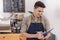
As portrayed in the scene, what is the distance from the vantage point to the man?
1802 millimetres

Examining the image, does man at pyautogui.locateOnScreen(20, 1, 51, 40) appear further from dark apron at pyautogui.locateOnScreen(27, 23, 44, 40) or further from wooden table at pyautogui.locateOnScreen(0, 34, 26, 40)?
wooden table at pyautogui.locateOnScreen(0, 34, 26, 40)

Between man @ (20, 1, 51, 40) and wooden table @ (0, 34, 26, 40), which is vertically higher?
man @ (20, 1, 51, 40)

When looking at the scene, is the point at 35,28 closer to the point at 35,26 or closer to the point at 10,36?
the point at 35,26

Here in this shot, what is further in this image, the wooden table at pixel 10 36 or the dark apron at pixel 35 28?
the wooden table at pixel 10 36

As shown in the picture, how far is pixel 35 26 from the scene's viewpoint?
1973 mm

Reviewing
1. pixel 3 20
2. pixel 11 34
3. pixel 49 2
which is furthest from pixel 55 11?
pixel 3 20

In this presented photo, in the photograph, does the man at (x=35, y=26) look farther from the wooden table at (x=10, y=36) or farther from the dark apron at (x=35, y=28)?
the wooden table at (x=10, y=36)

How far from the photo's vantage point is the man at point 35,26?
5.91ft

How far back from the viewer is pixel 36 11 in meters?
1.80

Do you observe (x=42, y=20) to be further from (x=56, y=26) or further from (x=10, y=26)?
(x=10, y=26)

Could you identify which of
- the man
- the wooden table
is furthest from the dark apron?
the wooden table

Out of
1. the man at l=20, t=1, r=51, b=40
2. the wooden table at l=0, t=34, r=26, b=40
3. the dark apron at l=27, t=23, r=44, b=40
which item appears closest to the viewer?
the man at l=20, t=1, r=51, b=40

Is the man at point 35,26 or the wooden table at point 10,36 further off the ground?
the man at point 35,26

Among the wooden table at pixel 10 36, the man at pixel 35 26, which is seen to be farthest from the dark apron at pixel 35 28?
the wooden table at pixel 10 36
